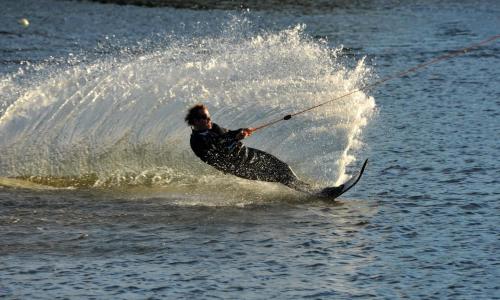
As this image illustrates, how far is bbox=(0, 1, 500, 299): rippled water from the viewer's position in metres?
10.6

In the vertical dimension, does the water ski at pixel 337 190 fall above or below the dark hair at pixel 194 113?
below

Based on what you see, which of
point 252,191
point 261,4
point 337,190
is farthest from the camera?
point 261,4

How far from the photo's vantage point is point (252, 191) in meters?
14.3

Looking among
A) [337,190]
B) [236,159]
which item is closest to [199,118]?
[236,159]

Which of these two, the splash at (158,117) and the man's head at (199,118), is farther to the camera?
the splash at (158,117)

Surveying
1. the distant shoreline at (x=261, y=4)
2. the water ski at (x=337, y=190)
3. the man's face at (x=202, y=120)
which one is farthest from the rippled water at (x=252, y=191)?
the distant shoreline at (x=261, y=4)

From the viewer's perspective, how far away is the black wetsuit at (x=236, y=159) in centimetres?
1351

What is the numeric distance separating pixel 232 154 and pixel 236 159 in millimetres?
125

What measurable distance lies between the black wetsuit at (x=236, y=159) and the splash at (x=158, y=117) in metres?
1.20

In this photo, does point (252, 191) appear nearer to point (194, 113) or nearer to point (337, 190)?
point (337, 190)

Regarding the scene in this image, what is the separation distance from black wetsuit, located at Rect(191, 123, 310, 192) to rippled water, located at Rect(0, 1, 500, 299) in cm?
28

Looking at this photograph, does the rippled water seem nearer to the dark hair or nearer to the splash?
the splash

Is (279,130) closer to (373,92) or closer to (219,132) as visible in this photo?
(219,132)

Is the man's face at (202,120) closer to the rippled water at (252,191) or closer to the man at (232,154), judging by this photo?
the man at (232,154)
